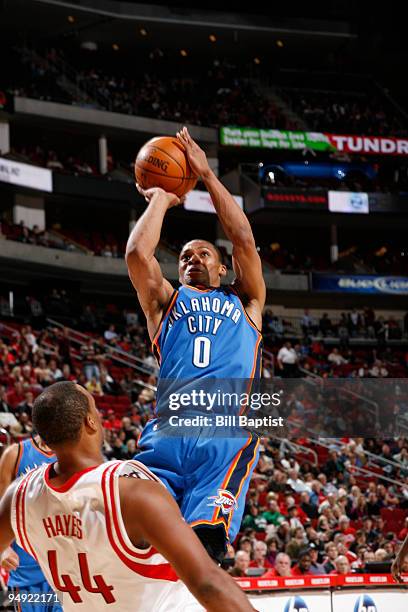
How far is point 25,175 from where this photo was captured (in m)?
26.0

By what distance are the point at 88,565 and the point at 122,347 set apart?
19.4 meters

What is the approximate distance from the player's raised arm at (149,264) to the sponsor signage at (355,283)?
24.5 m

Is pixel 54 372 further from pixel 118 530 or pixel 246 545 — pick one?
pixel 118 530

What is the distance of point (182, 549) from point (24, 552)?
3254 millimetres

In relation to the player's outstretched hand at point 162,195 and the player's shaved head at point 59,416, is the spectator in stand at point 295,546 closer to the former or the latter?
the player's outstretched hand at point 162,195

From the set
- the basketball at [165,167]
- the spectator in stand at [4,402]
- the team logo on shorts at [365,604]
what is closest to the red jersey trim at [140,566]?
the basketball at [165,167]

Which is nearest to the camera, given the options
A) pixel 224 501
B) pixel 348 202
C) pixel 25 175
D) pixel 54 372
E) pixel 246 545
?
pixel 224 501

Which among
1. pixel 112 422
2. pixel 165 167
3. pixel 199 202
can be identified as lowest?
pixel 112 422

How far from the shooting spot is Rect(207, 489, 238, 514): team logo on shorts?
4.48 metres

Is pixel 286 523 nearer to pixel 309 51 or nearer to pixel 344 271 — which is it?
pixel 344 271

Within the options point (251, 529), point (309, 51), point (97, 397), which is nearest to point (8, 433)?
point (251, 529)

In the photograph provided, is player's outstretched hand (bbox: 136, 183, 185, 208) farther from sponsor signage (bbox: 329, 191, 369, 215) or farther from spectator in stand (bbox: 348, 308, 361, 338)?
sponsor signage (bbox: 329, 191, 369, 215)

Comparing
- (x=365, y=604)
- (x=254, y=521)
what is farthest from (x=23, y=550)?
(x=254, y=521)

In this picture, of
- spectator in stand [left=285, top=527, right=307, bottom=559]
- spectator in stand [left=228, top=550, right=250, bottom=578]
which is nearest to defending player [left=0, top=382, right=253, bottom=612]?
spectator in stand [left=228, top=550, right=250, bottom=578]
